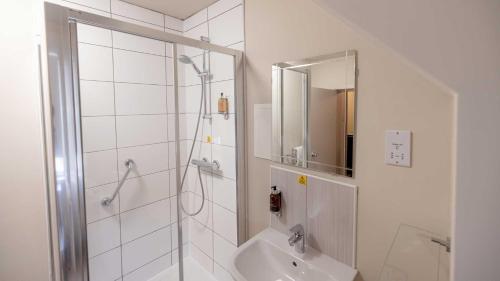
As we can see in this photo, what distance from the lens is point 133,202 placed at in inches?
70.0

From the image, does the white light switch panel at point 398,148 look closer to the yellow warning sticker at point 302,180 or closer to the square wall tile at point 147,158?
the yellow warning sticker at point 302,180

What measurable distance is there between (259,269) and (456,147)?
1214mm

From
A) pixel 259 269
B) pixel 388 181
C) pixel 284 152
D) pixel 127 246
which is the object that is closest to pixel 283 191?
pixel 284 152

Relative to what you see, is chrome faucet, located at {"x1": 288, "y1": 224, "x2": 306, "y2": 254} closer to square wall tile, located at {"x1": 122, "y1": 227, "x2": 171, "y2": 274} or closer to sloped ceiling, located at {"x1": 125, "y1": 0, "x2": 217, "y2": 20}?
square wall tile, located at {"x1": 122, "y1": 227, "x2": 171, "y2": 274}

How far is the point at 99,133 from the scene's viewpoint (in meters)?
1.48

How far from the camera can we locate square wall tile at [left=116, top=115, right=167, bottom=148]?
1.67m

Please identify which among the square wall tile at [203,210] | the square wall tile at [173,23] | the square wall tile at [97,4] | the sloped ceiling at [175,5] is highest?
the sloped ceiling at [175,5]

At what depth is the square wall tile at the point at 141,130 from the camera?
1.67 meters

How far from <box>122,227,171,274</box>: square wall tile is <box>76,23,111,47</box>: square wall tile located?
4.66 feet

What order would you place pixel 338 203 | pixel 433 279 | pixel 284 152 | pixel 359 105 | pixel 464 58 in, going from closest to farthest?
1. pixel 464 58
2. pixel 433 279
3. pixel 359 105
4. pixel 338 203
5. pixel 284 152

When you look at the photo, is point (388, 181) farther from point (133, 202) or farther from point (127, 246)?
point (127, 246)

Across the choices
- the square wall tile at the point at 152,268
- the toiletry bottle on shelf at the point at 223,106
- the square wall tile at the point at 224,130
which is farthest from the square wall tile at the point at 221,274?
the toiletry bottle on shelf at the point at 223,106

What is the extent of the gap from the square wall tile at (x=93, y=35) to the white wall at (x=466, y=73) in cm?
114

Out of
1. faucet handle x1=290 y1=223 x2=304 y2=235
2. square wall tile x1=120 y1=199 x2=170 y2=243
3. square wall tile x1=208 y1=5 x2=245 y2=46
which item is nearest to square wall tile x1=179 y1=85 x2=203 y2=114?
square wall tile x1=208 y1=5 x2=245 y2=46
